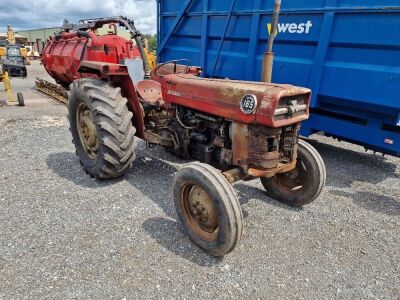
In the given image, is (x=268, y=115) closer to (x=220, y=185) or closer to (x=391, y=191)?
(x=220, y=185)

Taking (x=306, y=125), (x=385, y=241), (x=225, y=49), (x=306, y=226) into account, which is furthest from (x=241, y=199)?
(x=225, y=49)

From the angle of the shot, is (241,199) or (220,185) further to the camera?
(241,199)

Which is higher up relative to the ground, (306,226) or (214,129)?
(214,129)

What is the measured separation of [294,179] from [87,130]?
2.52 meters

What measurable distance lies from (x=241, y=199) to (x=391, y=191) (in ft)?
6.39

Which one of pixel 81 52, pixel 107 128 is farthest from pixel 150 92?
pixel 81 52

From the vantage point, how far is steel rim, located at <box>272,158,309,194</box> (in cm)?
333

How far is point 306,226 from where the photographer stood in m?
3.13

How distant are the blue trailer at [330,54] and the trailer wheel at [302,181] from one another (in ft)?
4.59

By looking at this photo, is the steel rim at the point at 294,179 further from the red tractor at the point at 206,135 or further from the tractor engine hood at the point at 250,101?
the tractor engine hood at the point at 250,101

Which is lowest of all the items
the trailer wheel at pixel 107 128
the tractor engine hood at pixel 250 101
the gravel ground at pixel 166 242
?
the gravel ground at pixel 166 242

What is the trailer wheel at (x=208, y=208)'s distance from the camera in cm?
240

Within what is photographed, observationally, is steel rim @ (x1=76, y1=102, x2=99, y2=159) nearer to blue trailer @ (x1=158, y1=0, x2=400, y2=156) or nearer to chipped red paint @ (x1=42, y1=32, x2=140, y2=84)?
blue trailer @ (x1=158, y1=0, x2=400, y2=156)

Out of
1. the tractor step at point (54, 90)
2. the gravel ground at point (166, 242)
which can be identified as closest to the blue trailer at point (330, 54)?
the gravel ground at point (166, 242)
